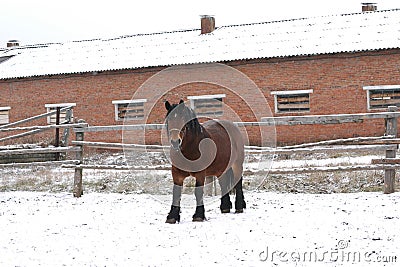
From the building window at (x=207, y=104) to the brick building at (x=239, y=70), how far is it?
1.7 inches

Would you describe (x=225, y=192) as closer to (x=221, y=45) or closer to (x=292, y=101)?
(x=292, y=101)

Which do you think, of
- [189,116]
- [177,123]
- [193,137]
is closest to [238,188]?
[193,137]

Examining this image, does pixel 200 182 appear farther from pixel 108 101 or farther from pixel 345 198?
pixel 108 101

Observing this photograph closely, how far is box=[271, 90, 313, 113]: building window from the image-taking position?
2245 cm

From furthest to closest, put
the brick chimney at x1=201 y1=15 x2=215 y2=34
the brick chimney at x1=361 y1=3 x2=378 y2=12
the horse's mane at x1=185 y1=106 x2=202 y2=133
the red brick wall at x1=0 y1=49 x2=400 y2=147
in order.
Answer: the brick chimney at x1=361 y1=3 x2=378 y2=12, the brick chimney at x1=201 y1=15 x2=215 y2=34, the red brick wall at x1=0 y1=49 x2=400 y2=147, the horse's mane at x1=185 y1=106 x2=202 y2=133

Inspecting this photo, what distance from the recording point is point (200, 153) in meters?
8.11

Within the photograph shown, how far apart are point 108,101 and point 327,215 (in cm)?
1856

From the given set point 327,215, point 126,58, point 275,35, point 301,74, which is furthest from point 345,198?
point 126,58

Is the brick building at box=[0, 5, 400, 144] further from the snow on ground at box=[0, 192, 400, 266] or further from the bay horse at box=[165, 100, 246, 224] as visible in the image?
the bay horse at box=[165, 100, 246, 224]

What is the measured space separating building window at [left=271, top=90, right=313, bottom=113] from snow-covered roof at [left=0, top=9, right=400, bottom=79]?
60.1 inches

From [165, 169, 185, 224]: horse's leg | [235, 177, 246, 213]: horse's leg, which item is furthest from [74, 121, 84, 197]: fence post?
[235, 177, 246, 213]: horse's leg

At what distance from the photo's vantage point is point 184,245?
6.66 metres

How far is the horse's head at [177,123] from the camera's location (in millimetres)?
7461

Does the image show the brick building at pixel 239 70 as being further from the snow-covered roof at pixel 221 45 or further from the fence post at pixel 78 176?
the fence post at pixel 78 176
